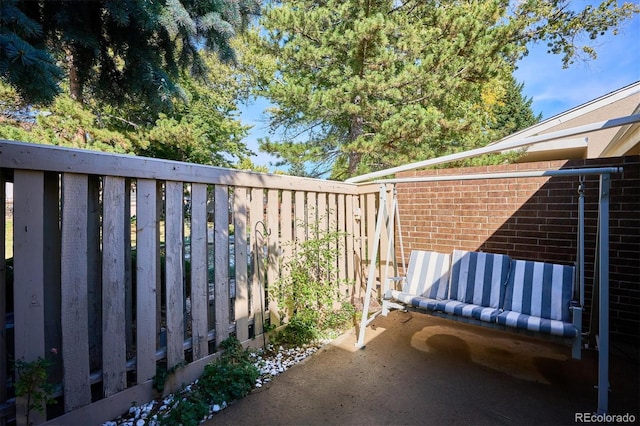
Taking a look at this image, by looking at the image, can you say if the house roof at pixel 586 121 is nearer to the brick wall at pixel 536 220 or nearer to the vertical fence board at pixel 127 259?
the brick wall at pixel 536 220

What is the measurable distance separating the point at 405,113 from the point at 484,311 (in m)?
4.41

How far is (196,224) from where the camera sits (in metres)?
2.51

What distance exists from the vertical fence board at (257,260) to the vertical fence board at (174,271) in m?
0.72

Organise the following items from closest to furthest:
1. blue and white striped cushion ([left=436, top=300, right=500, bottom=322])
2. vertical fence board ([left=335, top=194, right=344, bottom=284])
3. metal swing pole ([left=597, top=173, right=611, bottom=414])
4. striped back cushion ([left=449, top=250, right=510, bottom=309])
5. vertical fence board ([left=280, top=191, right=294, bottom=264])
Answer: metal swing pole ([left=597, top=173, right=611, bottom=414]) → blue and white striped cushion ([left=436, top=300, right=500, bottom=322]) → striped back cushion ([left=449, top=250, right=510, bottom=309]) → vertical fence board ([left=280, top=191, right=294, bottom=264]) → vertical fence board ([left=335, top=194, right=344, bottom=284])

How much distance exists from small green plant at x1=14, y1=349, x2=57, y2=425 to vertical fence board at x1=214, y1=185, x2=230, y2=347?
3.75ft

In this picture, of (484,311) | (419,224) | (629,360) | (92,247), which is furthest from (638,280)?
(92,247)

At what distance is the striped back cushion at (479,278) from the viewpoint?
305 centimetres

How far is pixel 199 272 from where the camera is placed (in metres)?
2.53

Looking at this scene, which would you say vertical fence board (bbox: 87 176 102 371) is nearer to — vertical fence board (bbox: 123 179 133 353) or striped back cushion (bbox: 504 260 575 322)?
vertical fence board (bbox: 123 179 133 353)

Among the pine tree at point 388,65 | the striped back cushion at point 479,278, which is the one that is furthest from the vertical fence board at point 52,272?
the pine tree at point 388,65

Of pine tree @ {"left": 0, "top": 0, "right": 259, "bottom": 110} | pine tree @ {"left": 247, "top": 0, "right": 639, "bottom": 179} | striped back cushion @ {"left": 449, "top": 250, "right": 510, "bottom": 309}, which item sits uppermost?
pine tree @ {"left": 247, "top": 0, "right": 639, "bottom": 179}

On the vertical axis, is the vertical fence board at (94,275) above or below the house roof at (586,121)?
below

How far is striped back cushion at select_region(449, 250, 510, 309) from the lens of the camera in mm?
3053

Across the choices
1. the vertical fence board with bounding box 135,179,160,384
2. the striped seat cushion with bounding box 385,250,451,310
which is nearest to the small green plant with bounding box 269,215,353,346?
the striped seat cushion with bounding box 385,250,451,310
